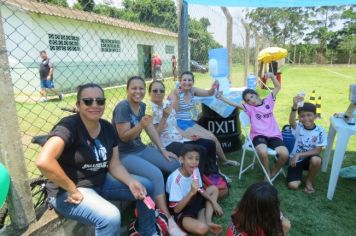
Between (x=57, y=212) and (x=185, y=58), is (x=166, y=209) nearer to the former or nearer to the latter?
(x=57, y=212)

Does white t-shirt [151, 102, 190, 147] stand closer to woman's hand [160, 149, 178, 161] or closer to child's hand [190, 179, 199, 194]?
woman's hand [160, 149, 178, 161]

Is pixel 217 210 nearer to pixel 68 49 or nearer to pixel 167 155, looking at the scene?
pixel 167 155

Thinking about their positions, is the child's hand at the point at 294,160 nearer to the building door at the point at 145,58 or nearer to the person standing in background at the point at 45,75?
the person standing in background at the point at 45,75

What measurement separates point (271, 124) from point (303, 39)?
42.8 meters

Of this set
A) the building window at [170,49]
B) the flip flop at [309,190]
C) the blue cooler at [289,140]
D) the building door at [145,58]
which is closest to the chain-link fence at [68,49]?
the building door at [145,58]

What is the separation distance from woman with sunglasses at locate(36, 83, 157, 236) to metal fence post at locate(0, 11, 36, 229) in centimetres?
20

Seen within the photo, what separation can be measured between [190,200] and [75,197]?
3.82 feet

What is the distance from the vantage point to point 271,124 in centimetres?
418

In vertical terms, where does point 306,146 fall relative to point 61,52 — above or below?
below

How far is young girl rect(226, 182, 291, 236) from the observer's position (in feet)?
6.45

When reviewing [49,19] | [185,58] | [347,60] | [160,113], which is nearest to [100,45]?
[49,19]

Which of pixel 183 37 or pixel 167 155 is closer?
pixel 167 155

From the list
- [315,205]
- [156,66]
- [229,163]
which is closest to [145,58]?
[156,66]

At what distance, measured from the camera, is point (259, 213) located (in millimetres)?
1984
